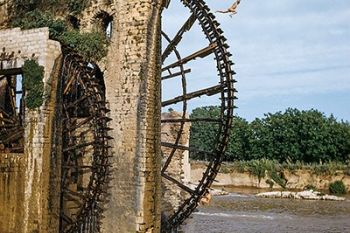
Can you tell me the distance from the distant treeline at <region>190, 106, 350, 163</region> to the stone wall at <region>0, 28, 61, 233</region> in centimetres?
3106

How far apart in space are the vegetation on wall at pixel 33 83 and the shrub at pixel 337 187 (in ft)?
100

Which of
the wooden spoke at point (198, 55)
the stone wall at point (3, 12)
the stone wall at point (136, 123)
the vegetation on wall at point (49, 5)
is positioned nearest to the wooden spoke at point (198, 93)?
the wooden spoke at point (198, 55)

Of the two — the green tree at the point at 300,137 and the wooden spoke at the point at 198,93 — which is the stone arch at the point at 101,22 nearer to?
the wooden spoke at the point at 198,93

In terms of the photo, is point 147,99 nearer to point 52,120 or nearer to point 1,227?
point 52,120

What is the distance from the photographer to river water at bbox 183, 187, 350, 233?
17375mm

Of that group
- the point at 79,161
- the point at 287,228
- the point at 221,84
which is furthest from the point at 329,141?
the point at 79,161

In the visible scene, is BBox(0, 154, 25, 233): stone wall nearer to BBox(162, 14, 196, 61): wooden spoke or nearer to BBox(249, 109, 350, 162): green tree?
BBox(162, 14, 196, 61): wooden spoke

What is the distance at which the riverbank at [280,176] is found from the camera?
37.3 metres

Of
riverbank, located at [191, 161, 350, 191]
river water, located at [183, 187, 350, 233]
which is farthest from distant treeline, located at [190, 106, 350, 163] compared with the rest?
river water, located at [183, 187, 350, 233]

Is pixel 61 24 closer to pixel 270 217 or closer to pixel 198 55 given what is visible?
pixel 198 55

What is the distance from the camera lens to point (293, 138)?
1821 inches

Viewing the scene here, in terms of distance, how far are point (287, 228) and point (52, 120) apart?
1109 centimetres

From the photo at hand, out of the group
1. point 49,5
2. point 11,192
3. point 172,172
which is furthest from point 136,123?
point 172,172

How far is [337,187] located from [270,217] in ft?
56.5
